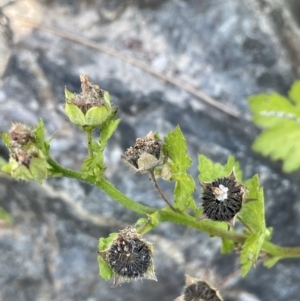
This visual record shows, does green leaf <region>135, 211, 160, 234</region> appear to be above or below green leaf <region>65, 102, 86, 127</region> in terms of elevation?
below

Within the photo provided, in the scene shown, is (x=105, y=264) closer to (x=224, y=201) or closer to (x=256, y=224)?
(x=224, y=201)

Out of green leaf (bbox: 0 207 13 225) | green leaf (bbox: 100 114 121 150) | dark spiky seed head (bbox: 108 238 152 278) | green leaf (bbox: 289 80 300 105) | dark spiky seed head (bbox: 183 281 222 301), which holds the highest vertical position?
green leaf (bbox: 289 80 300 105)

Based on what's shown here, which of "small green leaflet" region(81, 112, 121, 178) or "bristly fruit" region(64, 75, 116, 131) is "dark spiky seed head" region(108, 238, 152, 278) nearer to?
"small green leaflet" region(81, 112, 121, 178)

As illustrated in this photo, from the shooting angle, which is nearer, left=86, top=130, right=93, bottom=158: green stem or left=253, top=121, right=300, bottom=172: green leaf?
left=86, top=130, right=93, bottom=158: green stem

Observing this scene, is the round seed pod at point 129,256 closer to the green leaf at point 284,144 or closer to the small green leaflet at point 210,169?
the small green leaflet at point 210,169

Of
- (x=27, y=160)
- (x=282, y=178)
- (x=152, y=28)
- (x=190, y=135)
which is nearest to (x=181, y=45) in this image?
(x=152, y=28)

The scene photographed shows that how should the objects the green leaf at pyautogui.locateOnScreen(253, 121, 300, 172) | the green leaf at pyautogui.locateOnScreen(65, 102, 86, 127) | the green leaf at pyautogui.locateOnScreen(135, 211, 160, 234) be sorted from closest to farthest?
the green leaf at pyautogui.locateOnScreen(65, 102, 86, 127) < the green leaf at pyautogui.locateOnScreen(135, 211, 160, 234) < the green leaf at pyautogui.locateOnScreen(253, 121, 300, 172)

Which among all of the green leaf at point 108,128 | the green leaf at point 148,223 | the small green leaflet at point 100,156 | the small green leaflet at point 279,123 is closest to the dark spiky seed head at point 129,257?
the green leaf at point 148,223

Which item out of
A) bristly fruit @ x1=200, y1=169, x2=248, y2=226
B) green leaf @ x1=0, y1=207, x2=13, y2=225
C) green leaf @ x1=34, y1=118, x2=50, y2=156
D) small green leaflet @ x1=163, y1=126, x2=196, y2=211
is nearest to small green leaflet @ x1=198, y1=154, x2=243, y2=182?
small green leaflet @ x1=163, y1=126, x2=196, y2=211
